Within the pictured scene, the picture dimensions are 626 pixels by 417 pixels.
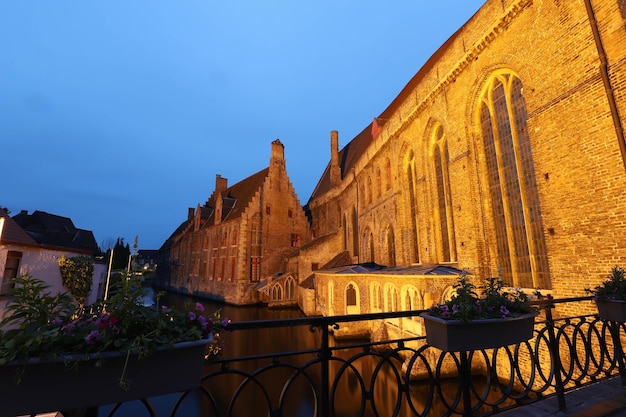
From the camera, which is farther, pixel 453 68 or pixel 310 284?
pixel 310 284

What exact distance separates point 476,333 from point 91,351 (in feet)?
8.89

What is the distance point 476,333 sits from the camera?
2.38 m

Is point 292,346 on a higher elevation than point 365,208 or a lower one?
lower

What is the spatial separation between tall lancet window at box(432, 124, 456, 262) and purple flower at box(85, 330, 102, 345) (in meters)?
13.0

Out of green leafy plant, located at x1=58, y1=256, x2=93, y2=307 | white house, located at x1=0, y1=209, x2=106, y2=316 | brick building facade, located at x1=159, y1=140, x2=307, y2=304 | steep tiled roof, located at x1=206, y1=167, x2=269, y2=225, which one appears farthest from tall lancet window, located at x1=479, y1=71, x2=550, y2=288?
steep tiled roof, located at x1=206, y1=167, x2=269, y2=225

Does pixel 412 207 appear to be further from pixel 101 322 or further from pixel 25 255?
pixel 25 255

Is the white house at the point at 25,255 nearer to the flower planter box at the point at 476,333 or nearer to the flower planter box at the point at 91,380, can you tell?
the flower planter box at the point at 91,380

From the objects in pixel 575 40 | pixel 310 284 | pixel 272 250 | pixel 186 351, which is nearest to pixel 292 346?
pixel 310 284

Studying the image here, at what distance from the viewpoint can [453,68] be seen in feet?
37.6

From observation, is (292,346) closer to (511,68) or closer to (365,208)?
(365,208)

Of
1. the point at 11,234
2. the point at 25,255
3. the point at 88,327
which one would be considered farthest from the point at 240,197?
the point at 88,327

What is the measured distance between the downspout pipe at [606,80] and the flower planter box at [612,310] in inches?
169

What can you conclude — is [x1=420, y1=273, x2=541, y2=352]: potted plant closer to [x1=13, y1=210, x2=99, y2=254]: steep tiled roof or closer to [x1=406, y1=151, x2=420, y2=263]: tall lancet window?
[x1=406, y1=151, x2=420, y2=263]: tall lancet window

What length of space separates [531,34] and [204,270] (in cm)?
3544
